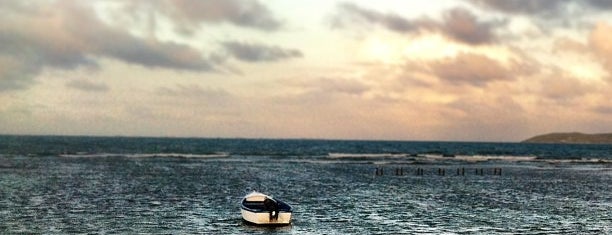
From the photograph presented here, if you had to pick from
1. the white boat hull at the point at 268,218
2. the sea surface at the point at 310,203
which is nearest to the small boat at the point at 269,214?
the white boat hull at the point at 268,218

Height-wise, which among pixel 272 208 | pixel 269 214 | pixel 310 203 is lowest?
pixel 310 203

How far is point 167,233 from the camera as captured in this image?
41.1 meters

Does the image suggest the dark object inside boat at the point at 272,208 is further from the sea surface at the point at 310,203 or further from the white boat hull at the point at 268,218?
the sea surface at the point at 310,203

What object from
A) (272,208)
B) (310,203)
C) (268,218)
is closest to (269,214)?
(268,218)

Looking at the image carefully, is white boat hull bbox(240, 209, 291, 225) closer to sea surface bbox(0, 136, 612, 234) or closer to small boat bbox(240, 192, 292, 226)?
small boat bbox(240, 192, 292, 226)

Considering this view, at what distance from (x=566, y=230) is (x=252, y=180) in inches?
1857

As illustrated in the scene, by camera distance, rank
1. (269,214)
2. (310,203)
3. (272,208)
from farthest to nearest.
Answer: (310,203)
(272,208)
(269,214)

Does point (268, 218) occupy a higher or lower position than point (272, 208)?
lower

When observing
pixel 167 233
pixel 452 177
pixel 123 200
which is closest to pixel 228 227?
pixel 167 233

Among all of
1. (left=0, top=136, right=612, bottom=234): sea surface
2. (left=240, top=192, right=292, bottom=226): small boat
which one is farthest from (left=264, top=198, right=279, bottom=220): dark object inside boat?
(left=0, top=136, right=612, bottom=234): sea surface

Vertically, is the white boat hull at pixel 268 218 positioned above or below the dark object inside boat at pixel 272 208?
below

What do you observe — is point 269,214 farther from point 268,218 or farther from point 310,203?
point 310,203

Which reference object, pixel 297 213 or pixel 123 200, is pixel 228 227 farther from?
pixel 123 200

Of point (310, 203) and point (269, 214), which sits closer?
point (269, 214)
